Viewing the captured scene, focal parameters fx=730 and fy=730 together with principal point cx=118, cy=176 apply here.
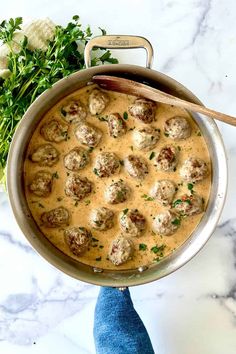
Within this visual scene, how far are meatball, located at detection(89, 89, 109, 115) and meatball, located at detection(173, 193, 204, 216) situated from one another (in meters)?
0.39

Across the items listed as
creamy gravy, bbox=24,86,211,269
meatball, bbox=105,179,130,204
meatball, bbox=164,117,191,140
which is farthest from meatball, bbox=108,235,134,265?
meatball, bbox=164,117,191,140

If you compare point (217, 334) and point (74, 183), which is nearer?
point (74, 183)

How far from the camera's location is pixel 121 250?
7.69ft

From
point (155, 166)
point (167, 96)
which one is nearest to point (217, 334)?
point (155, 166)

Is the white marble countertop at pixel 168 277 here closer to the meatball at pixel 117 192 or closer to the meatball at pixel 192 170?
the meatball at pixel 192 170

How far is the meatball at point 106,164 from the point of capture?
230 centimetres

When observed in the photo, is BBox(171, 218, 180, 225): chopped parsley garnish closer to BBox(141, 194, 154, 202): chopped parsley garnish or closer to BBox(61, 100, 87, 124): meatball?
BBox(141, 194, 154, 202): chopped parsley garnish

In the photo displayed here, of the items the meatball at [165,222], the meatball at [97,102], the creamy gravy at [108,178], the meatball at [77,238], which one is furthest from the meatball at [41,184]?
the meatball at [165,222]

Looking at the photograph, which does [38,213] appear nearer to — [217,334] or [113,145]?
[113,145]

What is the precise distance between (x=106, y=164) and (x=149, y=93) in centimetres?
26

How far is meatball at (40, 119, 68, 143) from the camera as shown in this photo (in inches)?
90.9

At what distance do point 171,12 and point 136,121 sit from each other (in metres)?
0.51

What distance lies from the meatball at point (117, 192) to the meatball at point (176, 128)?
8.7 inches

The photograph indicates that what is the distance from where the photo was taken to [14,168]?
229cm
